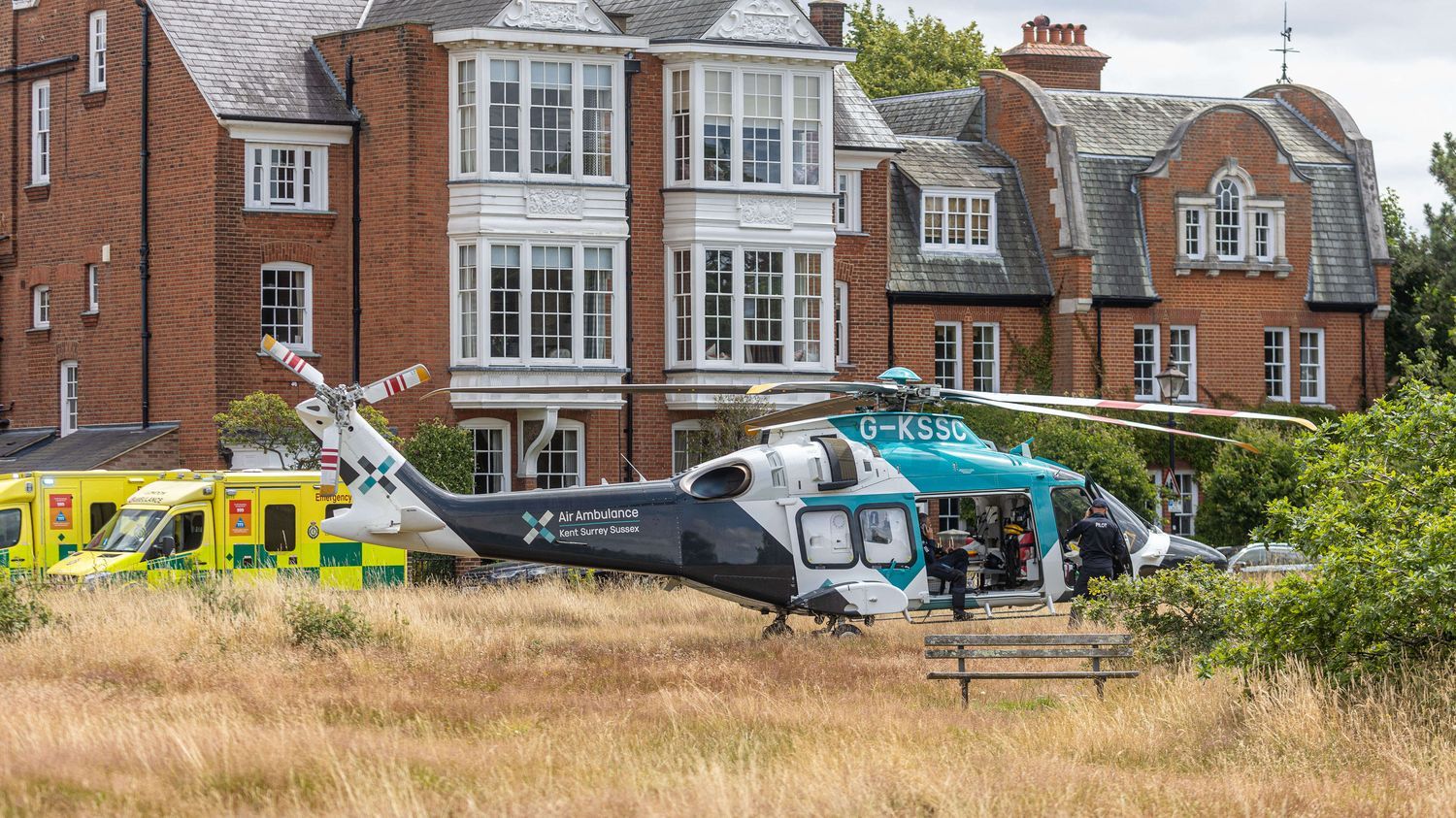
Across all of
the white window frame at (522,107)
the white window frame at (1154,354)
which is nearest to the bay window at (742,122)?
the white window frame at (522,107)

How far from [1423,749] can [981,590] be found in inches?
359

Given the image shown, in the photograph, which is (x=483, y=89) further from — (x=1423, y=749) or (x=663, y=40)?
(x=1423, y=749)

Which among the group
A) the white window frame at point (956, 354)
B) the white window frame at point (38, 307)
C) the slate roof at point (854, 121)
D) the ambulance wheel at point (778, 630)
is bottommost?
the ambulance wheel at point (778, 630)

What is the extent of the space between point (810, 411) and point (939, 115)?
23.7 meters

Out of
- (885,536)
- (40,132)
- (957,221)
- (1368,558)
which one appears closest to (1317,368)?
(957,221)

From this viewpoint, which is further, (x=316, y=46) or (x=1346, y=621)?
(x=316, y=46)

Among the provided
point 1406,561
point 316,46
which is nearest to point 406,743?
point 1406,561

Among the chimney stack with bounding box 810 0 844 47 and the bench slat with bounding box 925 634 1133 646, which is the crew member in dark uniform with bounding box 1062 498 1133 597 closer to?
the bench slat with bounding box 925 634 1133 646

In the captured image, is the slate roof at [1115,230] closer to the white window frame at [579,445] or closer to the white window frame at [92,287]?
the white window frame at [579,445]

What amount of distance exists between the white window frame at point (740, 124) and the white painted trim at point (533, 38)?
150 cm

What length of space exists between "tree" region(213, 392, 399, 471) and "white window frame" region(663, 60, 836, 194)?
7293 millimetres

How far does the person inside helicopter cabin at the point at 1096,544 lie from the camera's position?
24.1 metres

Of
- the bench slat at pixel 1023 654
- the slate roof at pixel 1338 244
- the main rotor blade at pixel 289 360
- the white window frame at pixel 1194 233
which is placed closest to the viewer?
the bench slat at pixel 1023 654

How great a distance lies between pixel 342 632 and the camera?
21578 mm
